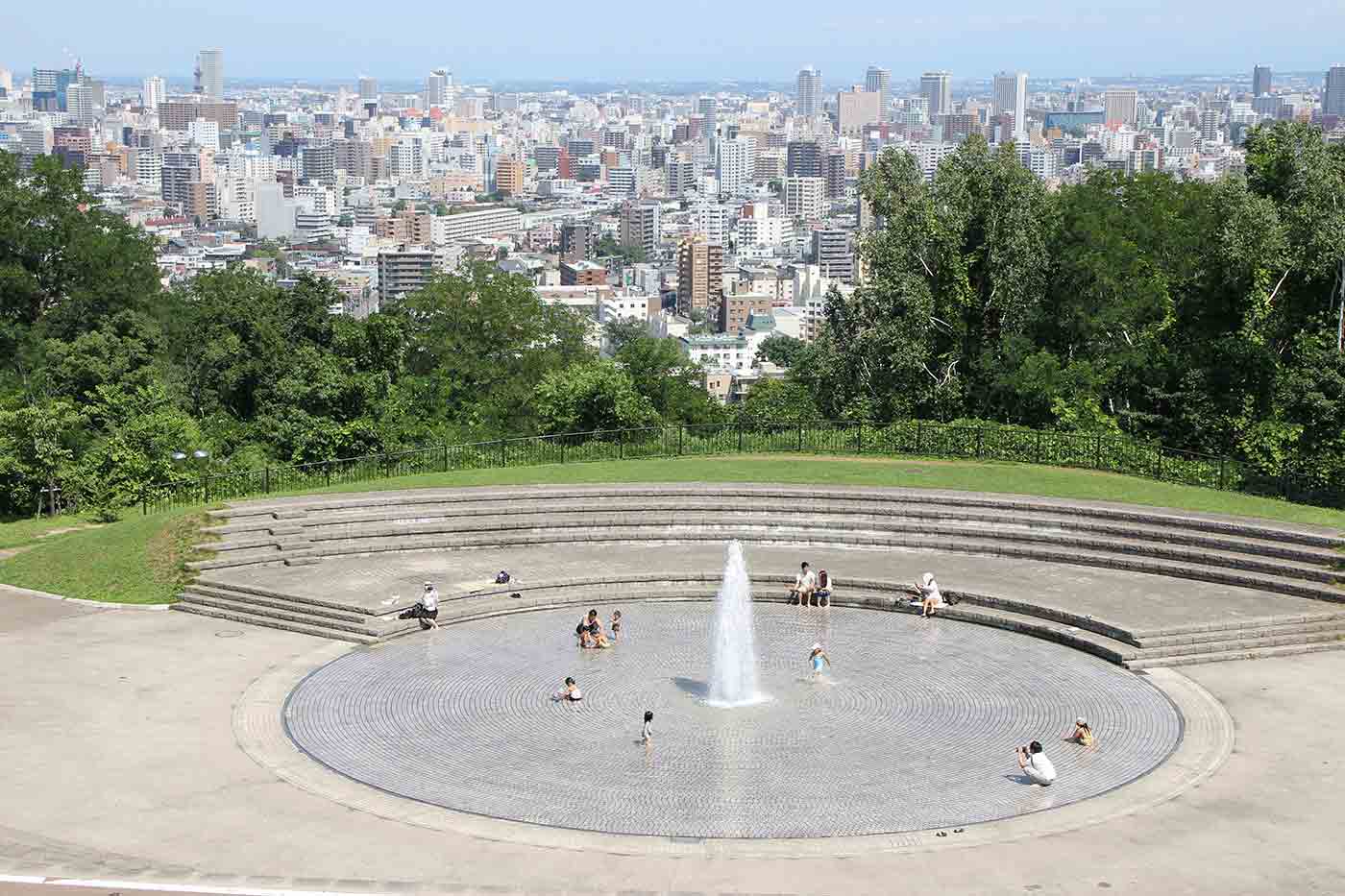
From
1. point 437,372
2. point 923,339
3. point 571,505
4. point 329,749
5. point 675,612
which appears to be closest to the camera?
point 329,749

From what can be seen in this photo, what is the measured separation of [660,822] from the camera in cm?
2155

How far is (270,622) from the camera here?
104 ft

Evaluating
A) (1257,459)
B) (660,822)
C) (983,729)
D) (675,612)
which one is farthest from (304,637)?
(1257,459)

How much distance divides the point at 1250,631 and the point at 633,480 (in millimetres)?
16502

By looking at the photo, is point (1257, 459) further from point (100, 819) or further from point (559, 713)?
point (100, 819)

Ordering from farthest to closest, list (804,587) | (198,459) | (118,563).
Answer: (198,459)
(118,563)
(804,587)

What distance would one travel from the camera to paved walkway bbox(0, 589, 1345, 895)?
771 inches

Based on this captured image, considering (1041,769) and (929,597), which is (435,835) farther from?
(929,597)

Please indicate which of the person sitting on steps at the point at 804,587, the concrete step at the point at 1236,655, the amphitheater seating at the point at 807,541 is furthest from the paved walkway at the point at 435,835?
the person sitting on steps at the point at 804,587

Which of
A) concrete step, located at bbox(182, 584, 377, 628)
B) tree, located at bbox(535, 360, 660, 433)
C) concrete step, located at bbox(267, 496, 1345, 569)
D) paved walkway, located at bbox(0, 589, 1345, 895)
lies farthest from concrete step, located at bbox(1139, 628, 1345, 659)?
tree, located at bbox(535, 360, 660, 433)

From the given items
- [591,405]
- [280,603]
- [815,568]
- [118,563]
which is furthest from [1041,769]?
[591,405]

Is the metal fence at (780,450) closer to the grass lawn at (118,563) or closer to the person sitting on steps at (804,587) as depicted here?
the grass lawn at (118,563)

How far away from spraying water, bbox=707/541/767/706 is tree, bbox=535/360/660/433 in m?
18.7

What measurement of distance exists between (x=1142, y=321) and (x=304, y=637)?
104 ft
